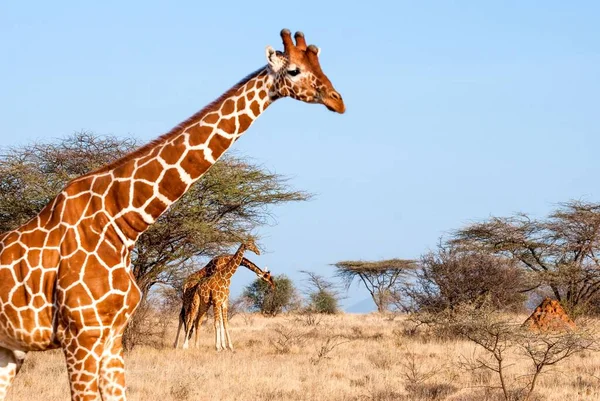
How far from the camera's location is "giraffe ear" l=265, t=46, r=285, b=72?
220 inches

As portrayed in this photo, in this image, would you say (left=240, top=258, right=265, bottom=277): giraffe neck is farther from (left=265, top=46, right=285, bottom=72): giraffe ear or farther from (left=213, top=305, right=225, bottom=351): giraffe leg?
(left=265, top=46, right=285, bottom=72): giraffe ear

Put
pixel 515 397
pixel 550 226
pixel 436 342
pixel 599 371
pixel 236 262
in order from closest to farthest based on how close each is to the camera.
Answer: pixel 515 397 → pixel 599 371 → pixel 436 342 → pixel 236 262 → pixel 550 226

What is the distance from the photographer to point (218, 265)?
59.6 feet

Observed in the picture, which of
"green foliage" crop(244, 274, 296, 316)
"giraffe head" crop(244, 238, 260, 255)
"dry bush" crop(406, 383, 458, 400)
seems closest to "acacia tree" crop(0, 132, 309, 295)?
"giraffe head" crop(244, 238, 260, 255)

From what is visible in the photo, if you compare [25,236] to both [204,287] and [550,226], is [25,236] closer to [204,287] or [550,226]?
[204,287]

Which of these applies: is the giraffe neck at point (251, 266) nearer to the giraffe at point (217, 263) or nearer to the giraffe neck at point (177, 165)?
the giraffe at point (217, 263)

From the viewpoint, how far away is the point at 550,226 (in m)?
24.1

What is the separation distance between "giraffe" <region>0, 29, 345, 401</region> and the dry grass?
4257 mm

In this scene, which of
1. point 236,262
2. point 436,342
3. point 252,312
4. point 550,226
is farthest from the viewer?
point 252,312

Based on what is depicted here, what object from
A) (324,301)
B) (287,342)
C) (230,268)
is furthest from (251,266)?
(324,301)

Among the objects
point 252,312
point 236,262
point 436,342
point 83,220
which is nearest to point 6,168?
point 236,262

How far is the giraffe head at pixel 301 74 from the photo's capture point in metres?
5.43

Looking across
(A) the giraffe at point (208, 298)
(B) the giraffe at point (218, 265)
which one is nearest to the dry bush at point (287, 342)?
(A) the giraffe at point (208, 298)

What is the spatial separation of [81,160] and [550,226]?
527 inches
